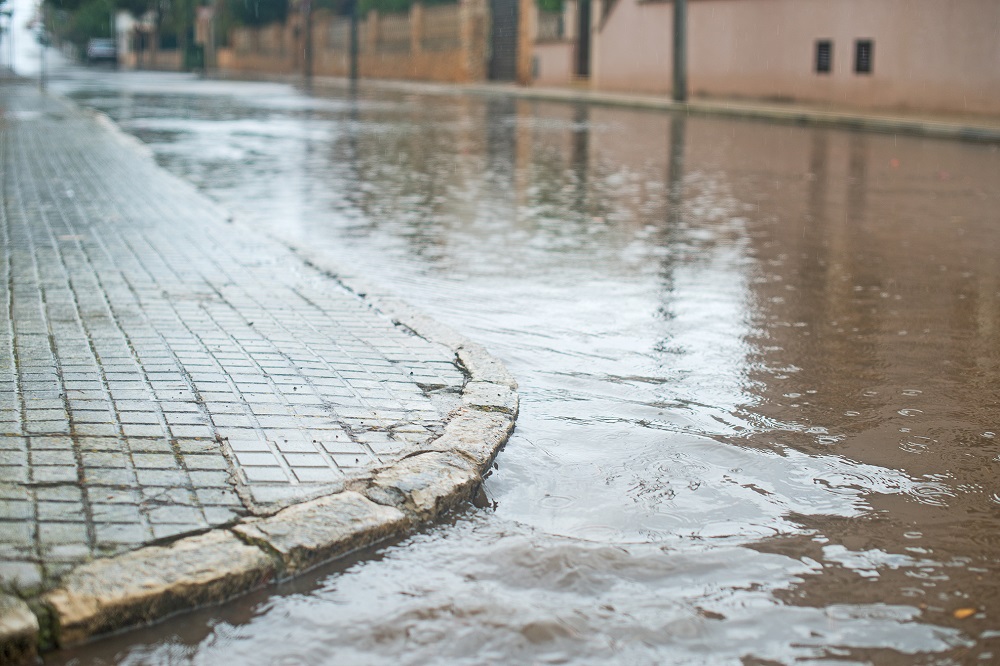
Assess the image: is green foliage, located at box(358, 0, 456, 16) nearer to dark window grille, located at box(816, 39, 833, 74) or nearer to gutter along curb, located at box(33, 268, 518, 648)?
dark window grille, located at box(816, 39, 833, 74)

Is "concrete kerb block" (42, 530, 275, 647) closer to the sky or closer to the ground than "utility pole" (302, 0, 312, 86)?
closer to the ground

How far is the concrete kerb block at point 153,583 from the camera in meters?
2.90

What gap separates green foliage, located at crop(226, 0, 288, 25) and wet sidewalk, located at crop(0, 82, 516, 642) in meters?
67.3

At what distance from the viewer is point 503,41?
4797 cm

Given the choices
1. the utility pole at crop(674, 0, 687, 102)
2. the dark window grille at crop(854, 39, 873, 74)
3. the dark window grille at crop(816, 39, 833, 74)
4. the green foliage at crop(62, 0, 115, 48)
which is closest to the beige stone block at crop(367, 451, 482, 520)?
the dark window grille at crop(854, 39, 873, 74)

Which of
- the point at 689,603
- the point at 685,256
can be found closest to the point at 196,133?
the point at 685,256

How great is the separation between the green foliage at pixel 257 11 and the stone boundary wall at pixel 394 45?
722 mm

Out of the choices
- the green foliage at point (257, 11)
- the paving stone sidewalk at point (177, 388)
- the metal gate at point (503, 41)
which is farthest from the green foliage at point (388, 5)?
the paving stone sidewalk at point (177, 388)

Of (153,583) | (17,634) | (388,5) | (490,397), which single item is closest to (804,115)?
(490,397)

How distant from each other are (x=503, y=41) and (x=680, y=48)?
20342mm

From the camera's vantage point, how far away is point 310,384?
486 cm

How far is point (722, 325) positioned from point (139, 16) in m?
90.8

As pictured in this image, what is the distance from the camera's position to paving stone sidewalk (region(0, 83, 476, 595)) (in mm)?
3477

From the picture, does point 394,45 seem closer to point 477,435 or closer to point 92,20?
point 477,435
